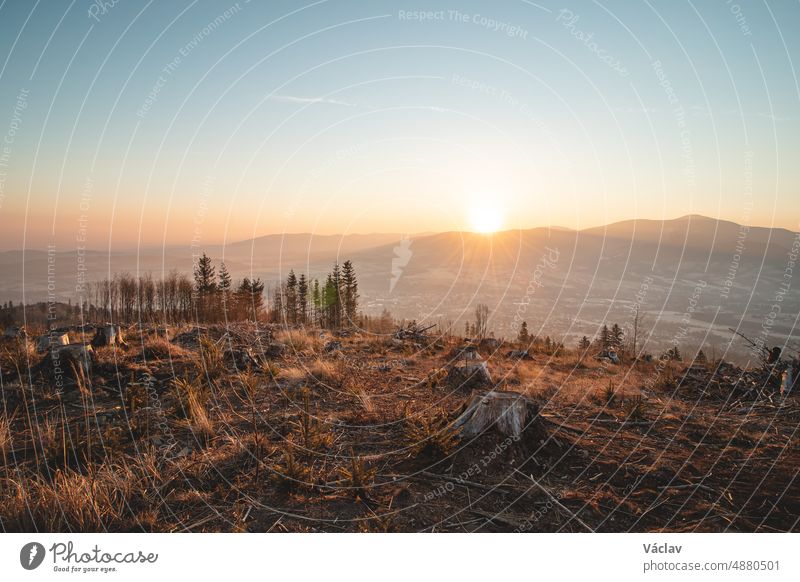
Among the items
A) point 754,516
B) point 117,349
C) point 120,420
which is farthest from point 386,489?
point 117,349

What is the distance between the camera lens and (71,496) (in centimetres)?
386

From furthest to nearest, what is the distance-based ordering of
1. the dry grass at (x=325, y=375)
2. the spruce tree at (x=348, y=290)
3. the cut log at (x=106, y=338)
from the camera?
1. the spruce tree at (x=348, y=290)
2. the cut log at (x=106, y=338)
3. the dry grass at (x=325, y=375)

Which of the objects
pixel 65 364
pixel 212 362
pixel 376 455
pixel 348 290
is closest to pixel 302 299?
pixel 348 290

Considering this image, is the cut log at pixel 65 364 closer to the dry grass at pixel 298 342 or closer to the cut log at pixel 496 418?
the dry grass at pixel 298 342

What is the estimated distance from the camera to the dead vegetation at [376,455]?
414 cm

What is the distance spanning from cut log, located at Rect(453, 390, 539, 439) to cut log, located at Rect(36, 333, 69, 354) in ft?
33.7

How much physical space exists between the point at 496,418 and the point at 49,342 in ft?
38.0

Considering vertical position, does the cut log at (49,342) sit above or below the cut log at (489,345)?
above

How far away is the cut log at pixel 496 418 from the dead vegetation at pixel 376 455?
0.07ft

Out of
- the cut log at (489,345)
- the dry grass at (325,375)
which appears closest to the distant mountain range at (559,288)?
the cut log at (489,345)

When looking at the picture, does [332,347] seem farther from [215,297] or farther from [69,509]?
[215,297]

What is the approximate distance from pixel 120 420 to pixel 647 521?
25.7 feet
